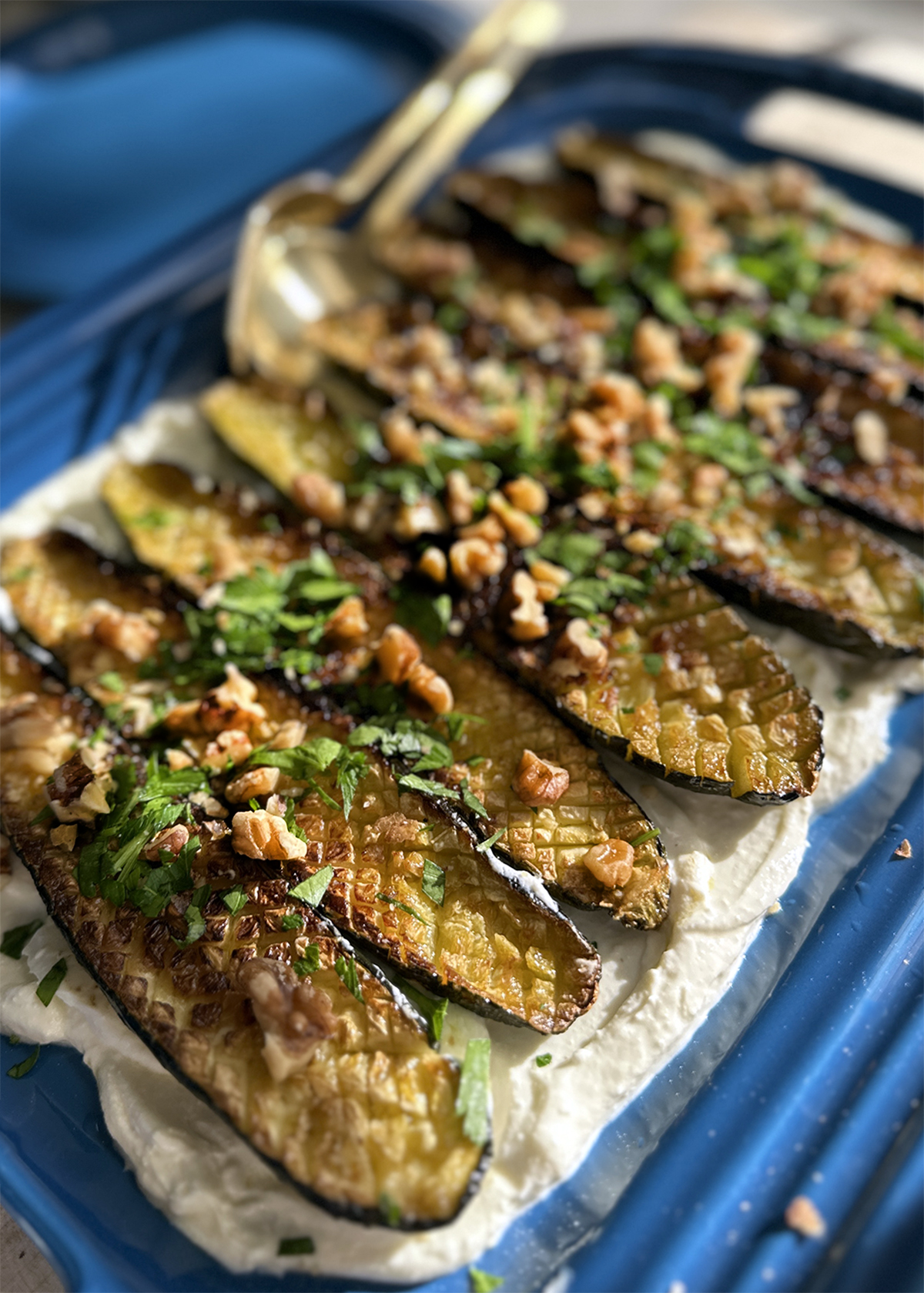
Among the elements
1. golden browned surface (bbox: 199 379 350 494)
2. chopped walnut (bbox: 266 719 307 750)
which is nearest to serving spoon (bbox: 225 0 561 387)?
golden browned surface (bbox: 199 379 350 494)

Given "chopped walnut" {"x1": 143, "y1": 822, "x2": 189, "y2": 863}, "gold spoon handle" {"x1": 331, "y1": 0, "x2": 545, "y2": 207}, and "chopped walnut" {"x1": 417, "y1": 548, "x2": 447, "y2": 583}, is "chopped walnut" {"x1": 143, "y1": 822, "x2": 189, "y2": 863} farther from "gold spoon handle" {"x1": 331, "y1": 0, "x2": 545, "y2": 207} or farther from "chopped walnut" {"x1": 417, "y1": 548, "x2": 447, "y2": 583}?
"gold spoon handle" {"x1": 331, "y1": 0, "x2": 545, "y2": 207}

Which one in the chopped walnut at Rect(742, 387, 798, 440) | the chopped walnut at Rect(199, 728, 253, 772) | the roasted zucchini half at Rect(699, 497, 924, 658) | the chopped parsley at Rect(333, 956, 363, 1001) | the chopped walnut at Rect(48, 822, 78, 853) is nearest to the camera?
the chopped parsley at Rect(333, 956, 363, 1001)

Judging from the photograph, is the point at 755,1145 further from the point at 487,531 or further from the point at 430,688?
the point at 487,531

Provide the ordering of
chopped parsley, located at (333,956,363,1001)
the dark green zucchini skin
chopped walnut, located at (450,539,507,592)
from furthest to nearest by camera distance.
Result: 1. chopped walnut, located at (450,539,507,592)
2. chopped parsley, located at (333,956,363,1001)
3. the dark green zucchini skin

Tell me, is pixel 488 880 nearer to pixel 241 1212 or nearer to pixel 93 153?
pixel 241 1212

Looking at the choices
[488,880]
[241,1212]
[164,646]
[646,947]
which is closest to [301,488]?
[164,646]

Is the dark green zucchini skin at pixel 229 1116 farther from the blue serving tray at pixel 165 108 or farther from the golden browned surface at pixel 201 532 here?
the blue serving tray at pixel 165 108
